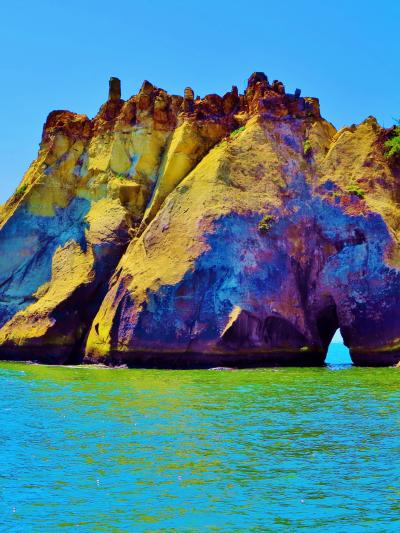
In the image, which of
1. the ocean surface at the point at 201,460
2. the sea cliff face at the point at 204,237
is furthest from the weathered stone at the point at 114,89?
the ocean surface at the point at 201,460

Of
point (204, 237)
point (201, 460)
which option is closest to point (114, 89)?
point (204, 237)

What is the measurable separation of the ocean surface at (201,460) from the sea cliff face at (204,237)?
1153 centimetres

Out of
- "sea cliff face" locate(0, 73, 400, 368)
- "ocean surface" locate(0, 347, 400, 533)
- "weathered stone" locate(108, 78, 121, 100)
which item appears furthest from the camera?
"weathered stone" locate(108, 78, 121, 100)

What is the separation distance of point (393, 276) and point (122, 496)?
89.4ft

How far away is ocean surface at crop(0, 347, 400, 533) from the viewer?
11547 mm

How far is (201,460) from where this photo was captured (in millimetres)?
15078

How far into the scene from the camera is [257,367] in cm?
3747

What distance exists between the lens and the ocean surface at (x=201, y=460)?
11547 mm

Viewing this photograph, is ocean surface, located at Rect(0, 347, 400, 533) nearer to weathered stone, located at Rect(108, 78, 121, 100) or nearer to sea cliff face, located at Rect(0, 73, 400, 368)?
sea cliff face, located at Rect(0, 73, 400, 368)

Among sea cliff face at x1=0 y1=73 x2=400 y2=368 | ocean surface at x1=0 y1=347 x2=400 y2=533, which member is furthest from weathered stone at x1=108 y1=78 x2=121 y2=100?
ocean surface at x1=0 y1=347 x2=400 y2=533

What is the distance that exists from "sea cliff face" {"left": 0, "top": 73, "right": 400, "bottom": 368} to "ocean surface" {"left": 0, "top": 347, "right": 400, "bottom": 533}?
1153 cm

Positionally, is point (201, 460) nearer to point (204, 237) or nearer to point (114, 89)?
point (204, 237)

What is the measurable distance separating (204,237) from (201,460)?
83.8 ft

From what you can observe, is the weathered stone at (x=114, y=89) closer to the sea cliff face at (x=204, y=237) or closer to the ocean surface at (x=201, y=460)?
the sea cliff face at (x=204, y=237)
